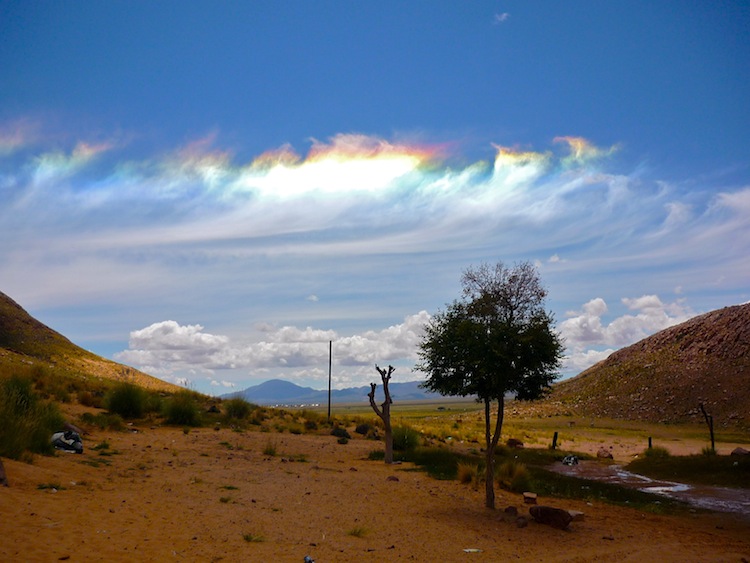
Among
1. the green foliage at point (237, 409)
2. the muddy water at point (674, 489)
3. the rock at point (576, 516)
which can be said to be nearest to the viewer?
the rock at point (576, 516)

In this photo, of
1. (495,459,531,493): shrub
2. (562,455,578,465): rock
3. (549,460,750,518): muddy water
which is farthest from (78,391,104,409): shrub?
(562,455,578,465): rock

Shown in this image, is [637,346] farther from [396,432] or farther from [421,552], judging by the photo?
[421,552]

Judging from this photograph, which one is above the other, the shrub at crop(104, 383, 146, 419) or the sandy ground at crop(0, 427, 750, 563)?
the shrub at crop(104, 383, 146, 419)

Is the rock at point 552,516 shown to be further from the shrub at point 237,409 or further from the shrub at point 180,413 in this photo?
the shrub at point 237,409


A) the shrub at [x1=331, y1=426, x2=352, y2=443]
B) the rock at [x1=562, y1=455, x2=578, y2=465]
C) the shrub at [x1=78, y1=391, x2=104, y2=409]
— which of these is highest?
the shrub at [x1=78, y1=391, x2=104, y2=409]

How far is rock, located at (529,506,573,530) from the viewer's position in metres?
16.9

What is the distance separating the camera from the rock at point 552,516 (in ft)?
55.4

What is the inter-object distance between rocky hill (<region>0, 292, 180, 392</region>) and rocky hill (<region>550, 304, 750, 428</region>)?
221ft

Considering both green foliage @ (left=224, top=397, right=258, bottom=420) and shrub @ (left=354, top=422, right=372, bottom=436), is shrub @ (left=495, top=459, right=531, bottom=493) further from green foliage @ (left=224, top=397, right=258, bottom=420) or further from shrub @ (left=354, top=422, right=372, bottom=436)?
green foliage @ (left=224, top=397, right=258, bottom=420)

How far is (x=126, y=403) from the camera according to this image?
35.6m

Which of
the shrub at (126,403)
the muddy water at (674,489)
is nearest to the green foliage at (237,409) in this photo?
the shrub at (126,403)

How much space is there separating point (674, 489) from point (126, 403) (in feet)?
104

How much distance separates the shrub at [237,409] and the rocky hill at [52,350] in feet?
97.8

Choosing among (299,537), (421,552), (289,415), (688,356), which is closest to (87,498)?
(299,537)
